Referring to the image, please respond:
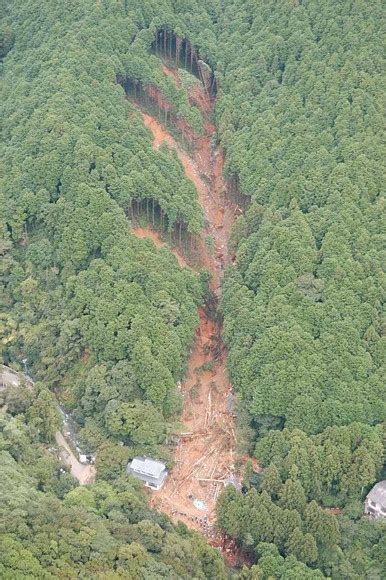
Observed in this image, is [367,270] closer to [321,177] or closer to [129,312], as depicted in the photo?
[321,177]

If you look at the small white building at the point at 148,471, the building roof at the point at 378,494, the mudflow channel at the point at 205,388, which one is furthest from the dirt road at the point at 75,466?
the building roof at the point at 378,494

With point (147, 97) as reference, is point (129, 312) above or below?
below

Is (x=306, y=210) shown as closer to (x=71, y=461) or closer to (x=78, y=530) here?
(x=71, y=461)

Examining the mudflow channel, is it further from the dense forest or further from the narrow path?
the narrow path

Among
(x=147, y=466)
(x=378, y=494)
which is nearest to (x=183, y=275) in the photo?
(x=147, y=466)

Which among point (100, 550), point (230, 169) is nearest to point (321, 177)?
point (230, 169)
